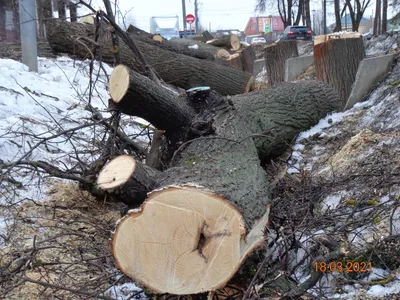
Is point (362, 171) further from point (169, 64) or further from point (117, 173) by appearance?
point (169, 64)

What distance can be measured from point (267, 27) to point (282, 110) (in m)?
46.7

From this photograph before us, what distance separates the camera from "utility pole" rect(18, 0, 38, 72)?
24.2ft

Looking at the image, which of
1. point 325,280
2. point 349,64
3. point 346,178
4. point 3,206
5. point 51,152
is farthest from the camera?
point 349,64

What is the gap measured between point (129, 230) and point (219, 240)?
1.62 feet

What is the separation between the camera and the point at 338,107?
230 inches

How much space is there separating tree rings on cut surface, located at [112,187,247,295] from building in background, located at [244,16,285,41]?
38.3 m

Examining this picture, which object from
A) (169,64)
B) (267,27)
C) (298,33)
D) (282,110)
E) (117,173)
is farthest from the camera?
(267,27)

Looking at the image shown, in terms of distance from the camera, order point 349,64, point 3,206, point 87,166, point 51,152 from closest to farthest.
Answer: point 3,206
point 87,166
point 51,152
point 349,64

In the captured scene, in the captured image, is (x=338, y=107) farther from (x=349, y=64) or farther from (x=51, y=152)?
(x=51, y=152)

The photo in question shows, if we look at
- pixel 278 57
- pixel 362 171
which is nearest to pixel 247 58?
pixel 278 57

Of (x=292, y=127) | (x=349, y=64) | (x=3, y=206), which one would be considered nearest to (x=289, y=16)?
(x=349, y=64)

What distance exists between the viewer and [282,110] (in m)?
4.96

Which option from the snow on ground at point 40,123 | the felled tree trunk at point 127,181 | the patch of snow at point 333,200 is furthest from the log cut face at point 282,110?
the felled tree trunk at point 127,181

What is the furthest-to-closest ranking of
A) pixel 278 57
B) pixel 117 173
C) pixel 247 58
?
pixel 247 58 → pixel 278 57 → pixel 117 173
